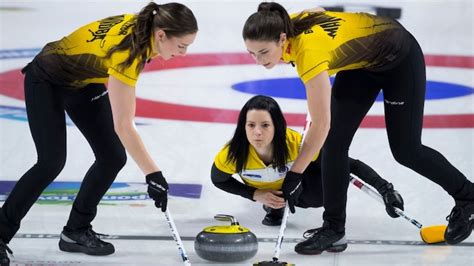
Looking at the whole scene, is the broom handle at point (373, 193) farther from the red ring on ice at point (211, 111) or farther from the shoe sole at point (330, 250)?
the red ring on ice at point (211, 111)

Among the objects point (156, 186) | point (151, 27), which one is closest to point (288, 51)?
point (151, 27)

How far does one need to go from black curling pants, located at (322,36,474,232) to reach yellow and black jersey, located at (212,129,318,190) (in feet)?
0.76

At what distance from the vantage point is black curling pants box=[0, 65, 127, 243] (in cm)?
347

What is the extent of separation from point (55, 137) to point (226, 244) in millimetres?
725

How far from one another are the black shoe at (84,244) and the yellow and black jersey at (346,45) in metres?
1.02

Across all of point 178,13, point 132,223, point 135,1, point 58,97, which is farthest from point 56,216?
point 135,1

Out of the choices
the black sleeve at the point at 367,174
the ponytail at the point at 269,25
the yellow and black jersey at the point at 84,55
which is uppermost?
the ponytail at the point at 269,25

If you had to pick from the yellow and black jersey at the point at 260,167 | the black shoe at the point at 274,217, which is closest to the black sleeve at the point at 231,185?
the yellow and black jersey at the point at 260,167

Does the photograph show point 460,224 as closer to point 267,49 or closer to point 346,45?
point 346,45

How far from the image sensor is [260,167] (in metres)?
3.86

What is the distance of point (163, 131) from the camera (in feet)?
17.0

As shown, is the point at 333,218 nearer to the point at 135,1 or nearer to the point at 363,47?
the point at 363,47

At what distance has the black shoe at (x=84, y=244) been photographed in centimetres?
363

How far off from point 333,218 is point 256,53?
856 mm
